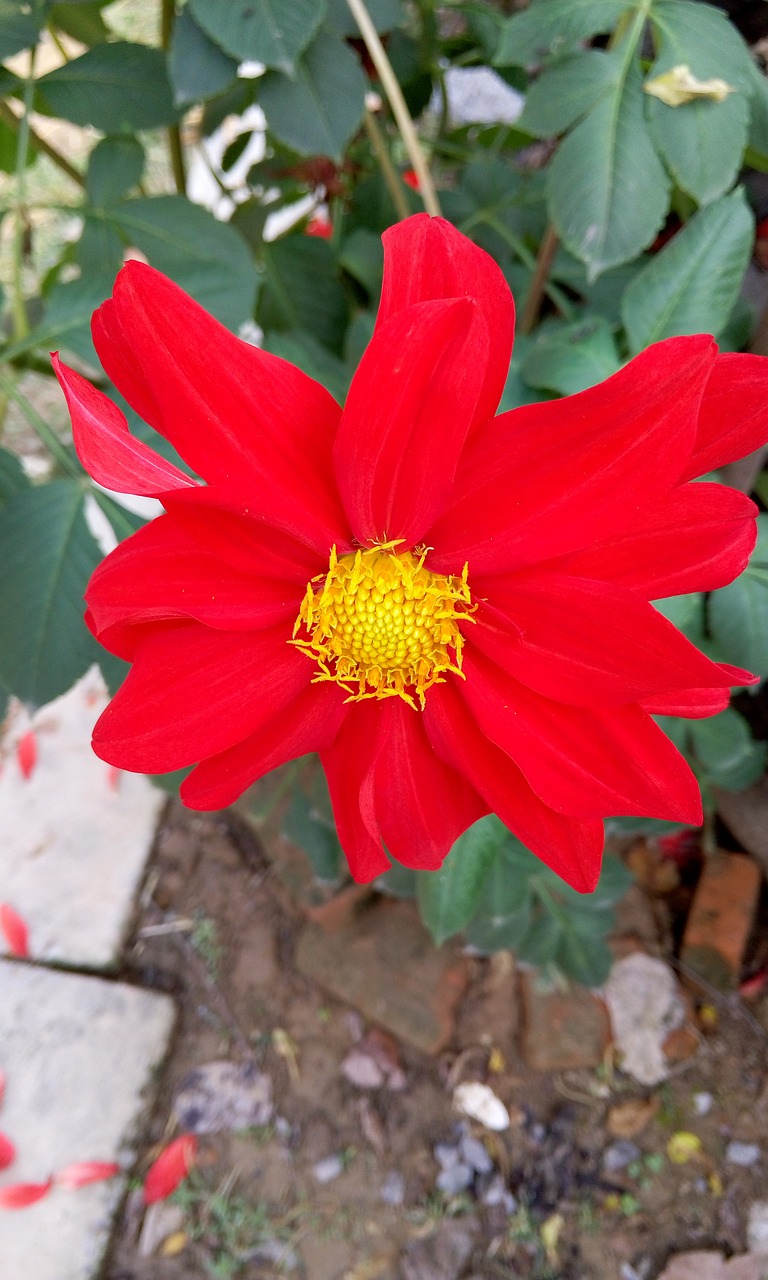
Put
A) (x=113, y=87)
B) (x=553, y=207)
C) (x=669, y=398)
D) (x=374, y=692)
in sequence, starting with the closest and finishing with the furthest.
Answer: (x=669, y=398), (x=374, y=692), (x=553, y=207), (x=113, y=87)

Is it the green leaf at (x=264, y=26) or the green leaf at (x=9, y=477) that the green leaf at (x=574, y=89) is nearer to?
the green leaf at (x=264, y=26)

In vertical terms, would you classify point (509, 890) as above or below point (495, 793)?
below

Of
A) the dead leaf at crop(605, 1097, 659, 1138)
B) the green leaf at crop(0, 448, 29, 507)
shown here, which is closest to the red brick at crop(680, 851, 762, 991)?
the dead leaf at crop(605, 1097, 659, 1138)

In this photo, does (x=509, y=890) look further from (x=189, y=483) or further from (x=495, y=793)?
(x=189, y=483)

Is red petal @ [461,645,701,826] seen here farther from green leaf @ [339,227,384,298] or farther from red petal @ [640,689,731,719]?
green leaf @ [339,227,384,298]

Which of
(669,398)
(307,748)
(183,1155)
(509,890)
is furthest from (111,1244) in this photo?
(669,398)

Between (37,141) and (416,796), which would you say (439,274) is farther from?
(37,141)

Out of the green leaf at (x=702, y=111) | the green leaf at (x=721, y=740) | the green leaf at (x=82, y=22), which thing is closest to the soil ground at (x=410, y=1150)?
the green leaf at (x=721, y=740)

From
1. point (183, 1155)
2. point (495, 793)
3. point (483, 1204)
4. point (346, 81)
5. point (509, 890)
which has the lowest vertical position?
point (483, 1204)
